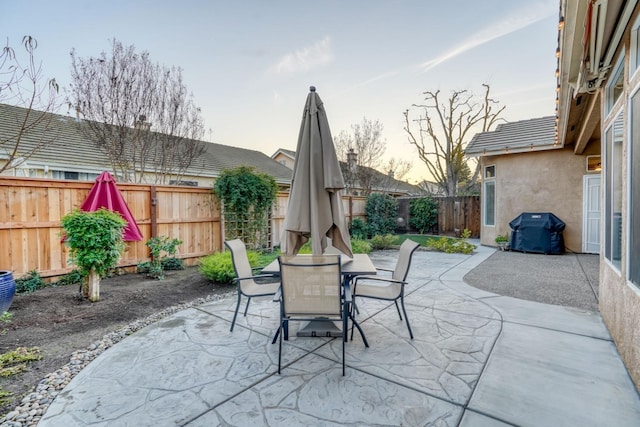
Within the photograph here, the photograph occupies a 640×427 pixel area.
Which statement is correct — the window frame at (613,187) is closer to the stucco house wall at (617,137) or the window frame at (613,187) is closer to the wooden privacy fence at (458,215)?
the stucco house wall at (617,137)

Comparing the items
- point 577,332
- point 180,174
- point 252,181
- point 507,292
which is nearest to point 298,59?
point 252,181

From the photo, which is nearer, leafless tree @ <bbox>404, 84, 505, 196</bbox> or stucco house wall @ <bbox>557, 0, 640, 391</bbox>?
stucco house wall @ <bbox>557, 0, 640, 391</bbox>

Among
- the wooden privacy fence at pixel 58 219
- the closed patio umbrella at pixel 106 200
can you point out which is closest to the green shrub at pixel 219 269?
the closed patio umbrella at pixel 106 200

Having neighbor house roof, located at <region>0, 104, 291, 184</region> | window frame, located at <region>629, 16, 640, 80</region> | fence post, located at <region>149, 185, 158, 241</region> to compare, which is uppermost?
neighbor house roof, located at <region>0, 104, 291, 184</region>

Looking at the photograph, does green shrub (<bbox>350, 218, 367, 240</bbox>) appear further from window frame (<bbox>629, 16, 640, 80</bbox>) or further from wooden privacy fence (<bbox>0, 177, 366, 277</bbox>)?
window frame (<bbox>629, 16, 640, 80</bbox>)

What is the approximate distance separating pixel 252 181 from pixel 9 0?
5.13 m

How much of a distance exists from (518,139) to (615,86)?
6.86 meters

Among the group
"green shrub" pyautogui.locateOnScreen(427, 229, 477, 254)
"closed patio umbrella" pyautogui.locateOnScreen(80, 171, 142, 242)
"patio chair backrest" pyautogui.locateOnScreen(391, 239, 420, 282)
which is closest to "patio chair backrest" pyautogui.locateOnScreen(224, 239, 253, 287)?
"patio chair backrest" pyautogui.locateOnScreen(391, 239, 420, 282)

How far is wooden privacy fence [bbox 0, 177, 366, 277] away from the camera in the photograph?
4.59 metres

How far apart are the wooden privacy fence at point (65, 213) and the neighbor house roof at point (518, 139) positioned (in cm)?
771

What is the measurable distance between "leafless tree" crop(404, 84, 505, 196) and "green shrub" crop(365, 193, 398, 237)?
7379 millimetres

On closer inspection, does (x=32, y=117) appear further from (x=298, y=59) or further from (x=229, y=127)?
(x=298, y=59)

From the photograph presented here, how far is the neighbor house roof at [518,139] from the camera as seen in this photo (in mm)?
8555

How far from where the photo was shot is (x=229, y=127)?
10.8m
